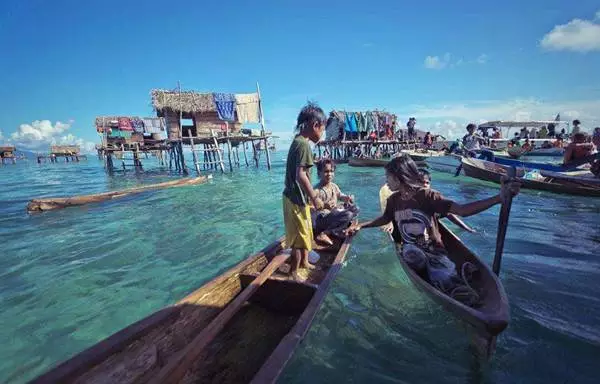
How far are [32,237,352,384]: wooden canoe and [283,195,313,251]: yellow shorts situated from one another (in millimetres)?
427

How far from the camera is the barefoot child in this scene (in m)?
3.36

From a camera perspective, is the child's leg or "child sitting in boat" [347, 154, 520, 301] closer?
"child sitting in boat" [347, 154, 520, 301]

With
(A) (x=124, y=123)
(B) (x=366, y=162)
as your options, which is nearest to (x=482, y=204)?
(B) (x=366, y=162)

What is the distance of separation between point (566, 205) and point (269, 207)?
29.6 ft

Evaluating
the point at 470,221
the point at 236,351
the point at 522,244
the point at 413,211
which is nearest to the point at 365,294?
the point at 413,211

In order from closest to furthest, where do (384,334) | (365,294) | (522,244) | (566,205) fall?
(384,334) → (365,294) → (522,244) → (566,205)

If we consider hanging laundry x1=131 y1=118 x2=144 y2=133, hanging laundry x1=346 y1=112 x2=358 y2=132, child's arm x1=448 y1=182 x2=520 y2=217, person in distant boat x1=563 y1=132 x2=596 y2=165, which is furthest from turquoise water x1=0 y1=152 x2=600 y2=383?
hanging laundry x1=131 y1=118 x2=144 y2=133

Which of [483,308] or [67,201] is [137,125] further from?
[483,308]

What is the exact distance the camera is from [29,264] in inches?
235

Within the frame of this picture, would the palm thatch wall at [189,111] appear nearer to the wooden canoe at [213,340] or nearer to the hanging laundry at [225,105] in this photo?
the hanging laundry at [225,105]

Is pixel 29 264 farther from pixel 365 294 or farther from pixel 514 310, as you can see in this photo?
pixel 514 310

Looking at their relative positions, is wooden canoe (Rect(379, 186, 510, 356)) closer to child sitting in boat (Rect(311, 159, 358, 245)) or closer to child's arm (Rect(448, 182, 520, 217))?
child's arm (Rect(448, 182, 520, 217))

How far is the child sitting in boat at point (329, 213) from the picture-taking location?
526cm

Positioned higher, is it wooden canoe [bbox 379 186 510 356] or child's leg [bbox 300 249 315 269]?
wooden canoe [bbox 379 186 510 356]
